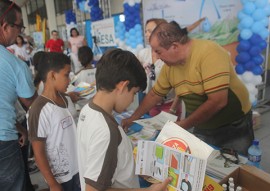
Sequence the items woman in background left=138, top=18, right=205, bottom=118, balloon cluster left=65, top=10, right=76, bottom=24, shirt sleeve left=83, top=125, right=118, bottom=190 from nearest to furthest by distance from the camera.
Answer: shirt sleeve left=83, top=125, right=118, bottom=190
woman in background left=138, top=18, right=205, bottom=118
balloon cluster left=65, top=10, right=76, bottom=24

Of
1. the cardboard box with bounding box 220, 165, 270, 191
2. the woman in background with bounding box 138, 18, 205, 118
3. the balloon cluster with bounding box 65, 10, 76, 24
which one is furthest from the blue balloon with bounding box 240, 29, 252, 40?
the balloon cluster with bounding box 65, 10, 76, 24

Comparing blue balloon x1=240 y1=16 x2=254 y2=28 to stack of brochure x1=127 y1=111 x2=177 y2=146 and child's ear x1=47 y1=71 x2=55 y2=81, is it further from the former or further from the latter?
child's ear x1=47 y1=71 x2=55 y2=81

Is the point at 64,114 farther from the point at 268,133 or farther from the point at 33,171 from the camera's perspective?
the point at 268,133

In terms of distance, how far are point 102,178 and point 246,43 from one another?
3.12 metres

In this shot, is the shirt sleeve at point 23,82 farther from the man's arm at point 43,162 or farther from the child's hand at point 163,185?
the child's hand at point 163,185

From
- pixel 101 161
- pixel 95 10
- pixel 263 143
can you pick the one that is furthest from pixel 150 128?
pixel 95 10

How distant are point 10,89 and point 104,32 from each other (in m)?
5.07

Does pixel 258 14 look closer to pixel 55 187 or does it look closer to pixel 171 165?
pixel 171 165

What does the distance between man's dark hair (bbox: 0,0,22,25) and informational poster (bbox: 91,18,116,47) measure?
4.58m

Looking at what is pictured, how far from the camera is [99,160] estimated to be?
74 cm

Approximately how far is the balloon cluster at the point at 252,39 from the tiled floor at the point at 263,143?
0.39 meters

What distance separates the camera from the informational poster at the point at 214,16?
338 cm

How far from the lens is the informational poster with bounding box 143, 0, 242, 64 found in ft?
11.1

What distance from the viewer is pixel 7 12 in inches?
47.3
